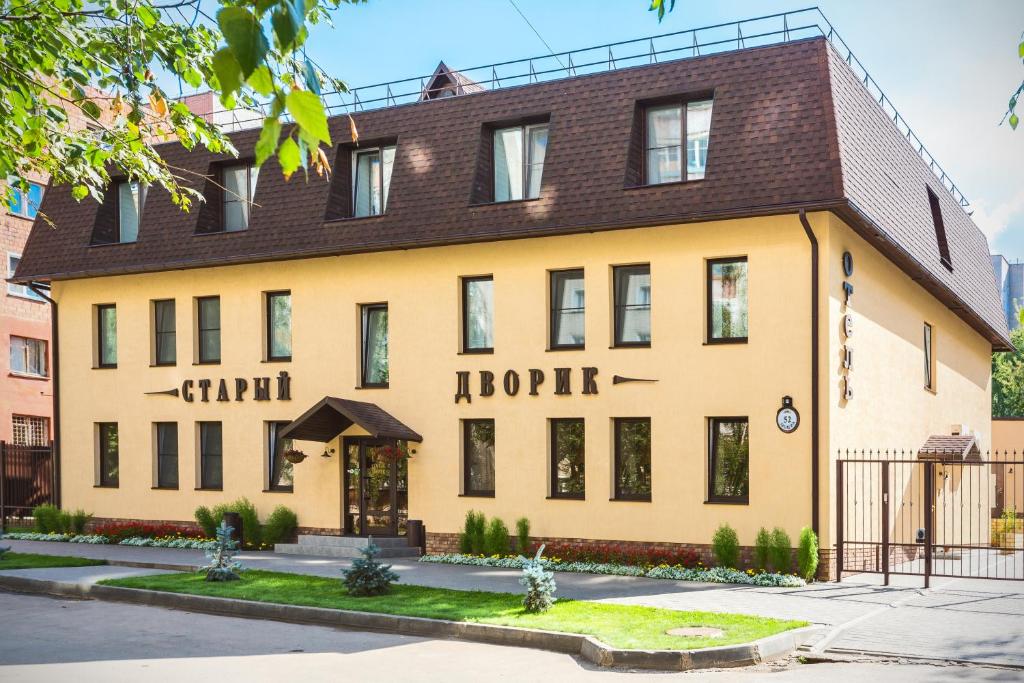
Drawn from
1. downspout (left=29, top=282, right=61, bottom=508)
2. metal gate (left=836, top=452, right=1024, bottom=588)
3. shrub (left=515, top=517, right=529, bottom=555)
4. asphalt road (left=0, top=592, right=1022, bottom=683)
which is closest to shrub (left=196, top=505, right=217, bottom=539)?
downspout (left=29, top=282, right=61, bottom=508)

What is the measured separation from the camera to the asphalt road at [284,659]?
1047cm

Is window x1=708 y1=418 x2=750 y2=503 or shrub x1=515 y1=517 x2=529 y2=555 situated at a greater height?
window x1=708 y1=418 x2=750 y2=503

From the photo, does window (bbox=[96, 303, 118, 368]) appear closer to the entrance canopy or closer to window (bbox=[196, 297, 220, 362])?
window (bbox=[196, 297, 220, 362])

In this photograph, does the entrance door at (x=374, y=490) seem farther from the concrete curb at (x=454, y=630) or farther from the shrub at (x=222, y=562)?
the concrete curb at (x=454, y=630)

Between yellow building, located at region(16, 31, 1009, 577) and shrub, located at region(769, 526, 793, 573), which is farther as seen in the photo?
yellow building, located at region(16, 31, 1009, 577)

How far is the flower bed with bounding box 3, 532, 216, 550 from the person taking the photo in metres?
24.0

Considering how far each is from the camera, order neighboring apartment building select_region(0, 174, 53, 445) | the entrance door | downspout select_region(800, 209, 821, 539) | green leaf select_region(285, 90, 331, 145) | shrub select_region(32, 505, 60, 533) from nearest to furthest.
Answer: green leaf select_region(285, 90, 331, 145)
downspout select_region(800, 209, 821, 539)
the entrance door
shrub select_region(32, 505, 60, 533)
neighboring apartment building select_region(0, 174, 53, 445)

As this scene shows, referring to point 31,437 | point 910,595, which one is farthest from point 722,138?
point 31,437

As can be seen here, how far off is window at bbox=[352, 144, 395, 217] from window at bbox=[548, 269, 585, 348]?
4.48 metres

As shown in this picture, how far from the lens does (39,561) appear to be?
20.4 m

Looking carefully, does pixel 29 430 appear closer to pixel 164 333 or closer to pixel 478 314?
pixel 164 333

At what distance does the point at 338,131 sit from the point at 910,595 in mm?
14784

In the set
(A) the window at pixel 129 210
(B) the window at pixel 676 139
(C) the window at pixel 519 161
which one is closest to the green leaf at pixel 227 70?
(B) the window at pixel 676 139

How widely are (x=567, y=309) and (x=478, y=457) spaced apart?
11.6ft
